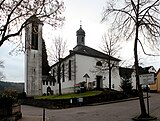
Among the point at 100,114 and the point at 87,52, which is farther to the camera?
the point at 87,52

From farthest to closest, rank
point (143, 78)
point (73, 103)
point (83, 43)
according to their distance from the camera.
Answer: point (83, 43), point (73, 103), point (143, 78)

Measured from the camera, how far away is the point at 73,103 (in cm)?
3588

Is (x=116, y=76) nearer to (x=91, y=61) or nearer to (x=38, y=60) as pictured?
(x=91, y=61)

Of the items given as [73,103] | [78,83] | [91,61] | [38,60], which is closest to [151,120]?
[73,103]

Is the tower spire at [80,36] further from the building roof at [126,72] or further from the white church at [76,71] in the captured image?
the building roof at [126,72]

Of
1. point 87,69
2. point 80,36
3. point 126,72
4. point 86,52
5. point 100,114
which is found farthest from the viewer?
point 80,36

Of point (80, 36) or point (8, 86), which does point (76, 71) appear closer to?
point (80, 36)

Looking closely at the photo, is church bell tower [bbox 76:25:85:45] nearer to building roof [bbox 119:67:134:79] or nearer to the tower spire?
the tower spire

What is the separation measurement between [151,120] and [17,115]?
9655mm

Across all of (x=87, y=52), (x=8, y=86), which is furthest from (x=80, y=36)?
(x=8, y=86)

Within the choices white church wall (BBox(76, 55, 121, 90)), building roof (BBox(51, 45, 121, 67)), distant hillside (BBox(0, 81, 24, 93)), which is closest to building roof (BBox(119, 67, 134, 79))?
white church wall (BBox(76, 55, 121, 90))

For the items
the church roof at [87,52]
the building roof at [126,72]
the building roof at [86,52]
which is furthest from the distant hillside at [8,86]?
the building roof at [126,72]

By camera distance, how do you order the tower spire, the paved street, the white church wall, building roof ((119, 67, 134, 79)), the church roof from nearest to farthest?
the paved street → building roof ((119, 67, 134, 79)) → the white church wall → the church roof → the tower spire

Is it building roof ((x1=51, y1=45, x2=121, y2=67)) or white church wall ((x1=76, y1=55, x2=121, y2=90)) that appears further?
building roof ((x1=51, y1=45, x2=121, y2=67))
